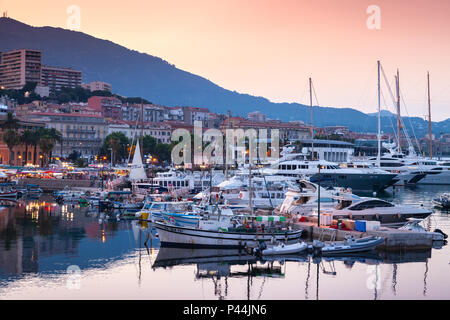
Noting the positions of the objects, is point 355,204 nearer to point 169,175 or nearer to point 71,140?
point 169,175

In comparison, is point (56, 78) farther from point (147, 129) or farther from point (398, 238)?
point (398, 238)

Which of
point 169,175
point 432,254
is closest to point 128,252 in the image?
point 432,254

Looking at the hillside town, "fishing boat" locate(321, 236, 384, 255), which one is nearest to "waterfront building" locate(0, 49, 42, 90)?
the hillside town

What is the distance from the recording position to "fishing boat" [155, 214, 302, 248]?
96.4ft

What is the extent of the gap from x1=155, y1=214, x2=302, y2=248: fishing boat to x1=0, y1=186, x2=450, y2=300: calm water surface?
0.63 metres

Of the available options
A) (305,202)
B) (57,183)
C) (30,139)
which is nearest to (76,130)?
(30,139)

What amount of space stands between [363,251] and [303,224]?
16.2 feet

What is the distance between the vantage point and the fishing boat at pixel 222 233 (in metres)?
29.4

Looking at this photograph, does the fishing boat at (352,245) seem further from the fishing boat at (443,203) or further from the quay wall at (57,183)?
the quay wall at (57,183)

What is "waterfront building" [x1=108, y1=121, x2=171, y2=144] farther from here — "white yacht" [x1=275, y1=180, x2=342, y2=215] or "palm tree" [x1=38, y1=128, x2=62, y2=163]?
"white yacht" [x1=275, y1=180, x2=342, y2=215]

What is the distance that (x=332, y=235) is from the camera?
3108cm

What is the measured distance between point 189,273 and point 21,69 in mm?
181829

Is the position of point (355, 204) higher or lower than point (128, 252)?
higher

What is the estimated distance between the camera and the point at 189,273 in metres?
25.4
